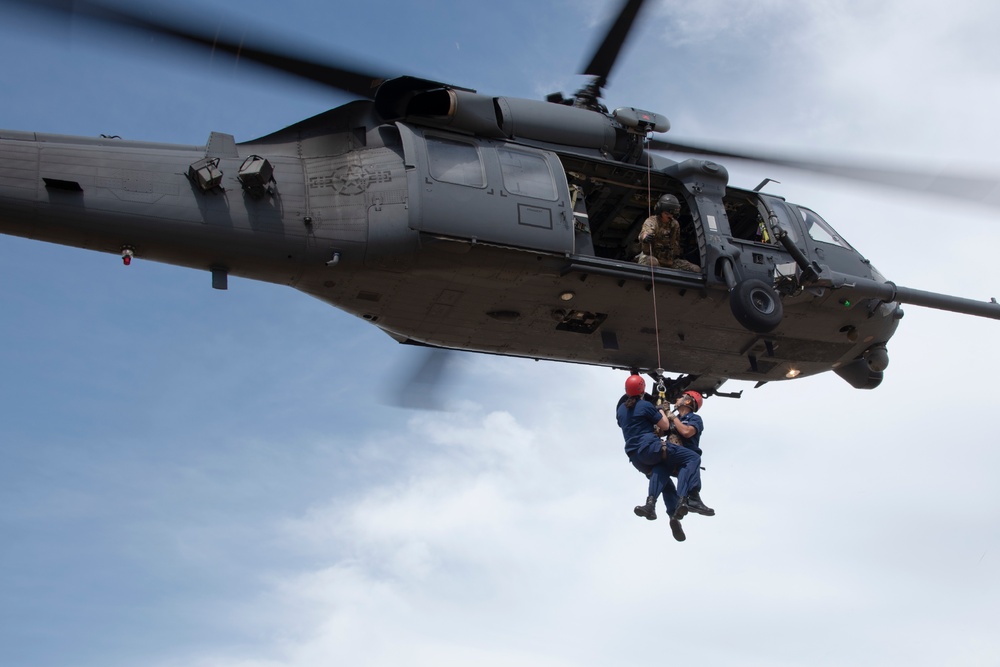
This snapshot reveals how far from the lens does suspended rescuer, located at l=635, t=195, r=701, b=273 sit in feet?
41.5

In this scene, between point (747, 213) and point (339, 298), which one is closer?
point (339, 298)

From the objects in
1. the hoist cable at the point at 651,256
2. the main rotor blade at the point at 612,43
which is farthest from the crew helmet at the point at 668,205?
the main rotor blade at the point at 612,43

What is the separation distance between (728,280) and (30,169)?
7823 millimetres

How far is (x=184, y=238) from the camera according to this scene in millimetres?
10781

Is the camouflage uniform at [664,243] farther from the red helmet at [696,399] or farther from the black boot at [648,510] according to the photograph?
the black boot at [648,510]

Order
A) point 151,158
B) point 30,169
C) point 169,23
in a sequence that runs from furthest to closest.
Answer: point 151,158 < point 30,169 < point 169,23

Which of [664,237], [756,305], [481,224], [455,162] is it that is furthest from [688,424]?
[455,162]

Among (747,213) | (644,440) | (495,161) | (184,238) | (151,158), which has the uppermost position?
(747,213)

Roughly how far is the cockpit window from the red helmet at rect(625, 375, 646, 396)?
12.5ft

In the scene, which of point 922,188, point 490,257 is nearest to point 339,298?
point 490,257

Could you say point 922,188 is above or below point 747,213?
below

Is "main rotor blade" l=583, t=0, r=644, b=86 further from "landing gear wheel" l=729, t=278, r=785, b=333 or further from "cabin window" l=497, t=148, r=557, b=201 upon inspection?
"landing gear wheel" l=729, t=278, r=785, b=333

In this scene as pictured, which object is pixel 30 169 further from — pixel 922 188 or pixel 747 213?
pixel 922 188

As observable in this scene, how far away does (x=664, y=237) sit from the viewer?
503 inches
